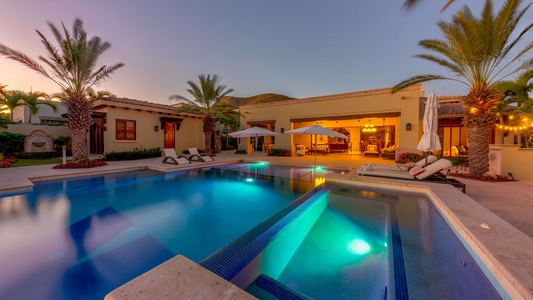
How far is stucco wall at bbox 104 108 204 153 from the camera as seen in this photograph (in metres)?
14.5

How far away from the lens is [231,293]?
1.90 m

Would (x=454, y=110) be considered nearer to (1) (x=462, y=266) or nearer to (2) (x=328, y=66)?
(2) (x=328, y=66)

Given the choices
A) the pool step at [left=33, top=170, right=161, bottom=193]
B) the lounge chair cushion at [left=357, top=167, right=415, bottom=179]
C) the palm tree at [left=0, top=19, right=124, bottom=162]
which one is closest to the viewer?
the lounge chair cushion at [left=357, top=167, right=415, bottom=179]

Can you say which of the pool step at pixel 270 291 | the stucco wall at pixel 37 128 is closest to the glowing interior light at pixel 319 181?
the pool step at pixel 270 291

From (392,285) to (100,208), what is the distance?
279 inches

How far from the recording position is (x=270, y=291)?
2631 mm

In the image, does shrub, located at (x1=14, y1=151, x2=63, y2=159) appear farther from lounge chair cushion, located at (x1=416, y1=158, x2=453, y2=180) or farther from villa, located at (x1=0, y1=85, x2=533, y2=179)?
lounge chair cushion, located at (x1=416, y1=158, x2=453, y2=180)

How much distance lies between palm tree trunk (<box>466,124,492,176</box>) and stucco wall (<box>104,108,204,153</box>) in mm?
19699

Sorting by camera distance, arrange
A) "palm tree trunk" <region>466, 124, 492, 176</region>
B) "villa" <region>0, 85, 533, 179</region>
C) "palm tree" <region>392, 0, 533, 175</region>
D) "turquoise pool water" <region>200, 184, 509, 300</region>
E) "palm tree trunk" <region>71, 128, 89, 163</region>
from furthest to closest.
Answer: "villa" <region>0, 85, 533, 179</region> < "palm tree trunk" <region>71, 128, 89, 163</region> < "palm tree trunk" <region>466, 124, 492, 176</region> < "palm tree" <region>392, 0, 533, 175</region> < "turquoise pool water" <region>200, 184, 509, 300</region>

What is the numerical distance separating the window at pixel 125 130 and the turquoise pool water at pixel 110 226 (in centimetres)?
702

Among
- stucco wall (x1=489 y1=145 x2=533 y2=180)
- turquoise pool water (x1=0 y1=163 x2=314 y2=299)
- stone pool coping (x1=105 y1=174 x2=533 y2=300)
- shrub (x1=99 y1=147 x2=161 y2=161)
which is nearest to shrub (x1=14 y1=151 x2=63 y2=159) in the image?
shrub (x1=99 y1=147 x2=161 y2=161)

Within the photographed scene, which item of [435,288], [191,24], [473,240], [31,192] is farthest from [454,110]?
[31,192]

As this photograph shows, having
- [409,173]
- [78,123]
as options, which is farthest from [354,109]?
[78,123]

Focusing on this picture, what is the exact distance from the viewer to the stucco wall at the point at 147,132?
1455cm
